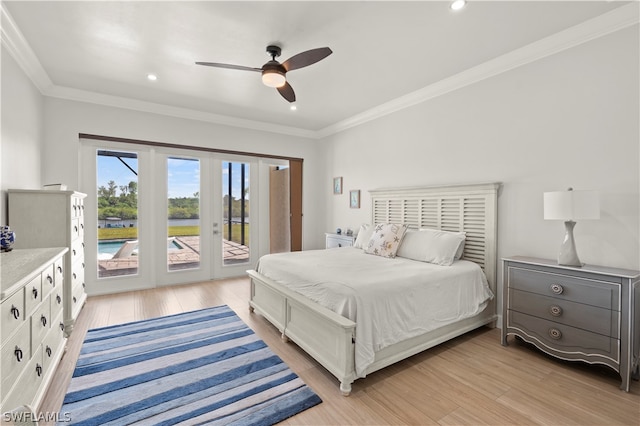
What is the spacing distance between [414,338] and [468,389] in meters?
0.50

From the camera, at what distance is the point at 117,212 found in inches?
175

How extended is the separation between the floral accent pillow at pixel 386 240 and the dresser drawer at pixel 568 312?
1.23 meters

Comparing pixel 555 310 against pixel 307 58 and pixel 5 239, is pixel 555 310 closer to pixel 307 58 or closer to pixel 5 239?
pixel 307 58

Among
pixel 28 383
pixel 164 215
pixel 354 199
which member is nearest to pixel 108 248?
pixel 164 215

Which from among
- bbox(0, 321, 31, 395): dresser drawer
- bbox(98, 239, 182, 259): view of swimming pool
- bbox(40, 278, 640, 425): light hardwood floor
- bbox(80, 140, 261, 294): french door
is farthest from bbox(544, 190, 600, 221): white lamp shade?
bbox(98, 239, 182, 259): view of swimming pool

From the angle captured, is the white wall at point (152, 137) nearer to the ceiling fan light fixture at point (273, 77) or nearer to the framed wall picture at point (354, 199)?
the framed wall picture at point (354, 199)

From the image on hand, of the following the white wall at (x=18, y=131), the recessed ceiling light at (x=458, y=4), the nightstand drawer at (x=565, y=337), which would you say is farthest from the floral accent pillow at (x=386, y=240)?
the white wall at (x=18, y=131)

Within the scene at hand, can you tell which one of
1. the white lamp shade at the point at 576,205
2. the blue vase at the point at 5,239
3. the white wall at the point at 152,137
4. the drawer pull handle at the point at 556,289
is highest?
the white wall at the point at 152,137

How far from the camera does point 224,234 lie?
5320 millimetres

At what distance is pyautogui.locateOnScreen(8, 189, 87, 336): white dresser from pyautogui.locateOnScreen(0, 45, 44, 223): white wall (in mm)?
72

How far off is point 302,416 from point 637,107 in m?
3.40

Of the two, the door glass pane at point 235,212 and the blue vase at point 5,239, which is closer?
the blue vase at point 5,239

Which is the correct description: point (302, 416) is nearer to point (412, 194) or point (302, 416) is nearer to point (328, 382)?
point (328, 382)

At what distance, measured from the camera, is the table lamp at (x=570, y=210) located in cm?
231
